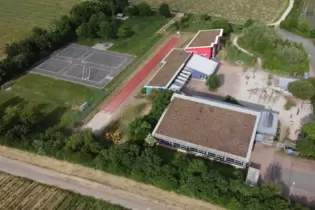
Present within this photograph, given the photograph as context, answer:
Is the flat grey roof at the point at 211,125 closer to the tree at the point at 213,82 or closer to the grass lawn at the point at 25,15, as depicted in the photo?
the tree at the point at 213,82

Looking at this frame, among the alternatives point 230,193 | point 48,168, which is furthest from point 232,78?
point 48,168

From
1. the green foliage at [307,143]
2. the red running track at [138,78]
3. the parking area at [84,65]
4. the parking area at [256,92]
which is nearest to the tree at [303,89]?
the parking area at [256,92]

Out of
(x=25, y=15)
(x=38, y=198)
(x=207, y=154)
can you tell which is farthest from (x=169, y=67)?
(x=25, y=15)

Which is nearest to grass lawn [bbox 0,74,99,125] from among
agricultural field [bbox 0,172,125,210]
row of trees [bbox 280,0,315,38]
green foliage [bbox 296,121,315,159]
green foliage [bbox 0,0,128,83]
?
green foliage [bbox 0,0,128,83]

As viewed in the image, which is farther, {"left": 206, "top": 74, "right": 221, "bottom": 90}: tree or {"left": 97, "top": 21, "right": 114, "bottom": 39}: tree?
{"left": 97, "top": 21, "right": 114, "bottom": 39}: tree

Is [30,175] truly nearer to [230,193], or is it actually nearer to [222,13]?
[230,193]

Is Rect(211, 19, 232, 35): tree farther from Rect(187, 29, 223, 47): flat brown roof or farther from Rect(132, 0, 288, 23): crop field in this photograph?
Rect(132, 0, 288, 23): crop field
